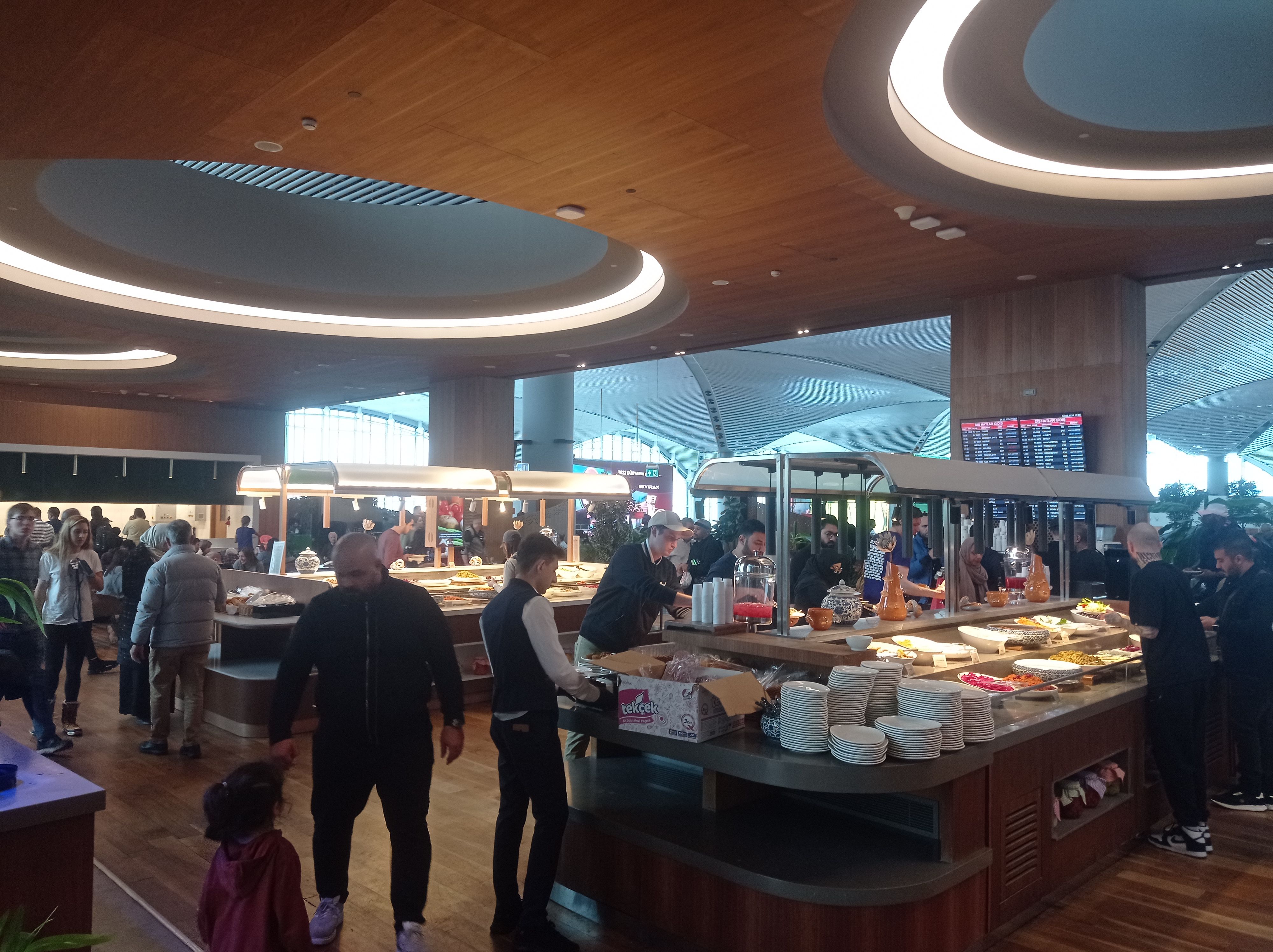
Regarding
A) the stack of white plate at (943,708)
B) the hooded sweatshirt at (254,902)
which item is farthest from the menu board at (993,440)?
the hooded sweatshirt at (254,902)

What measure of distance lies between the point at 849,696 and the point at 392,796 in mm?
1748

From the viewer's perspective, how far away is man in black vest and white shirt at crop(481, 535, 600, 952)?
3.38 m

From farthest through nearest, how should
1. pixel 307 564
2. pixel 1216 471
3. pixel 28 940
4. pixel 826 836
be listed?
pixel 1216 471, pixel 307 564, pixel 826 836, pixel 28 940

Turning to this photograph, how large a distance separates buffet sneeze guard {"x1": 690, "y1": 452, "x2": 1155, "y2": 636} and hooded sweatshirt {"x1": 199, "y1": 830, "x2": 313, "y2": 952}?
93.3 inches

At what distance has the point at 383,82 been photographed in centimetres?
400

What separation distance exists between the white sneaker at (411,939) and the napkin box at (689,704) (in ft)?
3.42

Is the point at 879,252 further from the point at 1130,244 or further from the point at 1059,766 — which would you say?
the point at 1059,766

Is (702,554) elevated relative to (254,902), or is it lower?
elevated

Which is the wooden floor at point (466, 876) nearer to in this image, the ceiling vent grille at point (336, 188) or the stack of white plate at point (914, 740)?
the stack of white plate at point (914, 740)

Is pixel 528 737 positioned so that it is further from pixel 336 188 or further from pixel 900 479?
pixel 336 188

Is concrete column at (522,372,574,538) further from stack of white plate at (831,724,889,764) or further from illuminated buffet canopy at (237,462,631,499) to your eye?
stack of white plate at (831,724,889,764)

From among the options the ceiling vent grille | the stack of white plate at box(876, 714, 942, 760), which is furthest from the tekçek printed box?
the ceiling vent grille

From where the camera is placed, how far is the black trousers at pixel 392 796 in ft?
10.8

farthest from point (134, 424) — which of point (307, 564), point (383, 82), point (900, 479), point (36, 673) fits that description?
point (900, 479)
